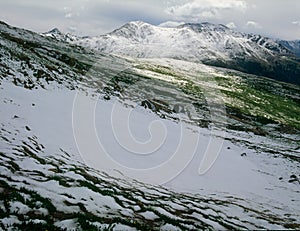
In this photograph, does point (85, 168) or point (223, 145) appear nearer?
point (85, 168)

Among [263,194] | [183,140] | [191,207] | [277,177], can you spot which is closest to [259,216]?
[191,207]

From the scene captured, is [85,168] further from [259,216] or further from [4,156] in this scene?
[259,216]

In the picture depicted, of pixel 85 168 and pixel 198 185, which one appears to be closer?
pixel 85 168

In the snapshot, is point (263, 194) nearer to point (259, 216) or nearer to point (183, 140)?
point (259, 216)

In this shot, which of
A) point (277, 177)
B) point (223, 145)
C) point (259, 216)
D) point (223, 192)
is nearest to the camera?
point (259, 216)

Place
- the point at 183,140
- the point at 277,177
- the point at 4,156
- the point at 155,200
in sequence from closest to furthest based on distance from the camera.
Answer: the point at 4,156 → the point at 155,200 → the point at 277,177 → the point at 183,140

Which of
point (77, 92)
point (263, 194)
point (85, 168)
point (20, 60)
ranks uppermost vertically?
point (20, 60)

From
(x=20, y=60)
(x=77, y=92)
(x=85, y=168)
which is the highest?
(x=20, y=60)

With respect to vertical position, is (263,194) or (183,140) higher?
(183,140)

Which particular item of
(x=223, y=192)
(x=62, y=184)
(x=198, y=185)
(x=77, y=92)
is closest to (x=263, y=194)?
(x=223, y=192)
